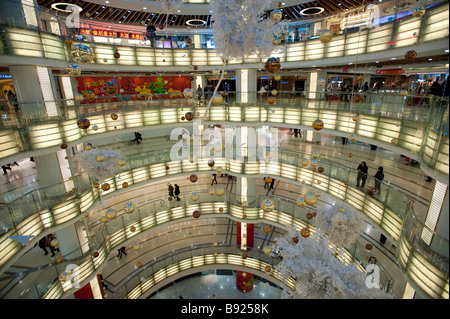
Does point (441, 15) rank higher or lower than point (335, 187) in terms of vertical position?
higher

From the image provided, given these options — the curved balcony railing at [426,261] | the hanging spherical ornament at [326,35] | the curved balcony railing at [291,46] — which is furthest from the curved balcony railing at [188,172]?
the hanging spherical ornament at [326,35]

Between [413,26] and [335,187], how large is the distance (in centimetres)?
608

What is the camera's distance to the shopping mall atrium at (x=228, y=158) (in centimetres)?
560

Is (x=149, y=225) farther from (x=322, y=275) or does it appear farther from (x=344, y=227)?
(x=322, y=275)

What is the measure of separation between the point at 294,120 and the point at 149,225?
937 cm

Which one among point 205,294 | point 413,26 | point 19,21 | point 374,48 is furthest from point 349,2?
point 205,294

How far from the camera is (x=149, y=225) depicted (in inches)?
488

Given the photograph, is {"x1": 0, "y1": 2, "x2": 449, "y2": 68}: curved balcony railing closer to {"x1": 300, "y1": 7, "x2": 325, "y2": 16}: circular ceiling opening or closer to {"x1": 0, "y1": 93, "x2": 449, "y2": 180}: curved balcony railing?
{"x1": 0, "y1": 93, "x2": 449, "y2": 180}: curved balcony railing

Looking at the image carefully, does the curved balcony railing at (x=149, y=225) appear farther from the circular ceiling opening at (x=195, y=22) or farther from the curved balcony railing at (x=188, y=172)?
the circular ceiling opening at (x=195, y=22)

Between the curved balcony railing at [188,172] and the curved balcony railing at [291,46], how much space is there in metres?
4.33

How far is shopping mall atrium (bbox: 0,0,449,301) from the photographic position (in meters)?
5.60

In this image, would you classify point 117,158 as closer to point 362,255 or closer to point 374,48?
point 362,255
